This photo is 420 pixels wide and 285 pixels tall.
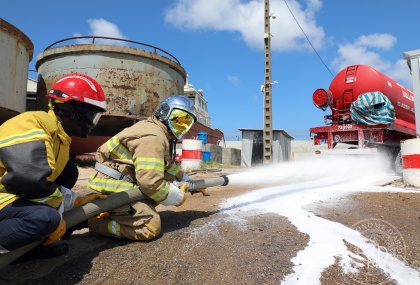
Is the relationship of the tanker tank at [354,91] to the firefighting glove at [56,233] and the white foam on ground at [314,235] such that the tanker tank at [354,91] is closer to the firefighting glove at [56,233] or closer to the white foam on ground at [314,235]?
the white foam on ground at [314,235]

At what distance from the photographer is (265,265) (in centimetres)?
220

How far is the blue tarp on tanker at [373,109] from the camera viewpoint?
28.9 feet

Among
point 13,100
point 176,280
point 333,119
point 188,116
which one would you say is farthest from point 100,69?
point 176,280

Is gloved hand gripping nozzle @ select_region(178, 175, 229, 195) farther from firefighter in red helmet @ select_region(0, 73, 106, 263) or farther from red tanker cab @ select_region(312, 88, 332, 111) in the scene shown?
red tanker cab @ select_region(312, 88, 332, 111)

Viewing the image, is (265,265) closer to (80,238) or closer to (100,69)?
(80,238)

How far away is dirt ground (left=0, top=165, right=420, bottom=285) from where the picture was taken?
2025 mm

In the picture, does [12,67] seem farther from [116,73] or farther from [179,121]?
[179,121]

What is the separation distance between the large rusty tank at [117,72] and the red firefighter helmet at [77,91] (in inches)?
259

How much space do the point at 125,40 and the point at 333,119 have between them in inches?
269

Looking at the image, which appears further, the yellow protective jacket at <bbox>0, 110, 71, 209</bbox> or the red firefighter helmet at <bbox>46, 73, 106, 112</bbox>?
the red firefighter helmet at <bbox>46, 73, 106, 112</bbox>

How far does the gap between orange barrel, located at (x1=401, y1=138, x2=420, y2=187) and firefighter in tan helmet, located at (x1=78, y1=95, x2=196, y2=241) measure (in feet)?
16.4

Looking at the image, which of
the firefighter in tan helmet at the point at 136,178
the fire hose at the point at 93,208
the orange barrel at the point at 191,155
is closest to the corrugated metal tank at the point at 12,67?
the orange barrel at the point at 191,155

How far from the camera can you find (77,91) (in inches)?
96.0

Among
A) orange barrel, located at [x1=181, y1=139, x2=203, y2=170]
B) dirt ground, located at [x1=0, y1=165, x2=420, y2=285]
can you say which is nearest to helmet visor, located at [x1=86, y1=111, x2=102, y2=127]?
dirt ground, located at [x1=0, y1=165, x2=420, y2=285]
